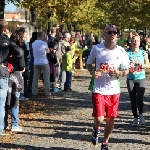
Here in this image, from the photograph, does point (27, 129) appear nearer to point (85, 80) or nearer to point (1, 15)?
point (1, 15)

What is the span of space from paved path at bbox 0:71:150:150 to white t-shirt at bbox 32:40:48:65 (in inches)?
42.7

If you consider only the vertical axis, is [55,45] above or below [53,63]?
above

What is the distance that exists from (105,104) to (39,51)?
6.87 metres

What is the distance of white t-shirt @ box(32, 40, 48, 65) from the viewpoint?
1405 centimetres

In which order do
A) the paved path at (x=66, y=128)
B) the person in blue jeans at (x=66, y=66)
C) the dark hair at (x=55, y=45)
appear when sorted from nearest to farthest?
1. the paved path at (x=66, y=128)
2. the dark hair at (x=55, y=45)
3. the person in blue jeans at (x=66, y=66)

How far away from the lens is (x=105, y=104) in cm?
749

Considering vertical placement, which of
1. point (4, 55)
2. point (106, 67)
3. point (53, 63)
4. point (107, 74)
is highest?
point (4, 55)

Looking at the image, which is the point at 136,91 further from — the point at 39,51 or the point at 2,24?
the point at 39,51

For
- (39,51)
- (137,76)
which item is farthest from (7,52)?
(39,51)

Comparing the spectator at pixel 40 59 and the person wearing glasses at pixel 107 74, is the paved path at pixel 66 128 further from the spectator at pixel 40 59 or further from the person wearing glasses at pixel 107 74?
the person wearing glasses at pixel 107 74

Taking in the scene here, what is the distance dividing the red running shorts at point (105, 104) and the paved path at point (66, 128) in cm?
73

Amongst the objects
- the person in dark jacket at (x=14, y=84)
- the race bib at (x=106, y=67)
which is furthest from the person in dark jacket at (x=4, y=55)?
the race bib at (x=106, y=67)

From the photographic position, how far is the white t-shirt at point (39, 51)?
14047 mm

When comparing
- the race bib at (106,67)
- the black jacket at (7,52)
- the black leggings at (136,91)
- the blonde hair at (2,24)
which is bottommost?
the black leggings at (136,91)
